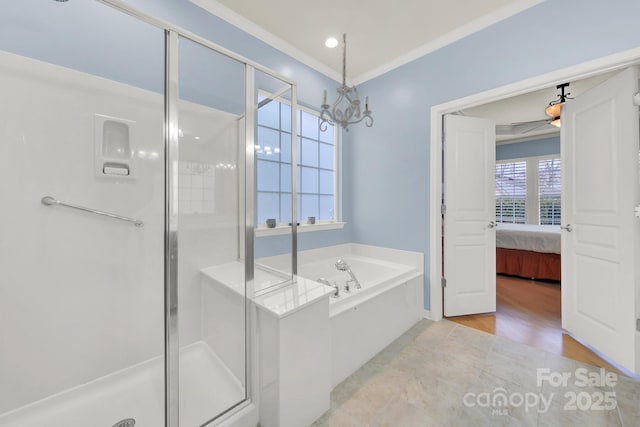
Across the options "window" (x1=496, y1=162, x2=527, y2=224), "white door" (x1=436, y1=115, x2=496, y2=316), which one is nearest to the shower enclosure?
"white door" (x1=436, y1=115, x2=496, y2=316)

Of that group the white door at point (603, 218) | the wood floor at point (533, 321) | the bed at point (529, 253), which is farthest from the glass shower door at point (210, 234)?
the bed at point (529, 253)

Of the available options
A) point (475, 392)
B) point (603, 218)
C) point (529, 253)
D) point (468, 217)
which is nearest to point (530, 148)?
point (529, 253)

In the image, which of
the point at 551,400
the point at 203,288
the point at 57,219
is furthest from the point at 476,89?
the point at 57,219

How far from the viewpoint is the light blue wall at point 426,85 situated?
1682mm

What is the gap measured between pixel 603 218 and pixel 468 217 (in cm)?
89

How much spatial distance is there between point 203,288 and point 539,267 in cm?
435

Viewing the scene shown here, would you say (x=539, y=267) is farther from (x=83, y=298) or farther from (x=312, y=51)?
(x=83, y=298)

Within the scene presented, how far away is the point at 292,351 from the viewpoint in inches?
46.7

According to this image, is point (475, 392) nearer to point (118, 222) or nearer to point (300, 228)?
point (300, 228)

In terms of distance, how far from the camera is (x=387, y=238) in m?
2.82

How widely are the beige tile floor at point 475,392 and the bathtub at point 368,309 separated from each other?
11cm

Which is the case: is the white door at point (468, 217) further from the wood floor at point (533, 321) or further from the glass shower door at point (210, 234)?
the glass shower door at point (210, 234)

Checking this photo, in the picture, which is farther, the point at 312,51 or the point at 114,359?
the point at 312,51

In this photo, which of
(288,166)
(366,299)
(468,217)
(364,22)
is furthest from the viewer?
(468,217)
